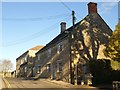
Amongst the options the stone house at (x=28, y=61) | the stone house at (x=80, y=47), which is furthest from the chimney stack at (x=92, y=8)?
the stone house at (x=28, y=61)

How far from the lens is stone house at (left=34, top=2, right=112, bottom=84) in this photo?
3484 cm

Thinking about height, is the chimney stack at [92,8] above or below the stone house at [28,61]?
above

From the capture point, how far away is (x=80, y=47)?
36250mm

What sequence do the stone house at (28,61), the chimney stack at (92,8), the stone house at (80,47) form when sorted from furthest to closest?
1. the stone house at (28,61)
2. the chimney stack at (92,8)
3. the stone house at (80,47)

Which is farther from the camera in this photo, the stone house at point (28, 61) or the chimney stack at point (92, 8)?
the stone house at point (28, 61)

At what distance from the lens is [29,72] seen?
215 ft

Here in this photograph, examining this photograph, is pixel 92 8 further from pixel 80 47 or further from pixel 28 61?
pixel 28 61

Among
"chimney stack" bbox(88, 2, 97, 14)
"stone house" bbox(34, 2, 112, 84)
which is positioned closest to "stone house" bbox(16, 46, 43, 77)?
"stone house" bbox(34, 2, 112, 84)

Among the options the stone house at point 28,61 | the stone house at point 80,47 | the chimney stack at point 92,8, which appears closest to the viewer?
the stone house at point 80,47

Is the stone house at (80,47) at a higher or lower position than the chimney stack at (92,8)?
lower

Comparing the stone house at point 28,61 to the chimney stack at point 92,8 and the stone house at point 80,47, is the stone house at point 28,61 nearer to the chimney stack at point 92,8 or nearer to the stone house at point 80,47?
the stone house at point 80,47

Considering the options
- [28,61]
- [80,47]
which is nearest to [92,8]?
[80,47]

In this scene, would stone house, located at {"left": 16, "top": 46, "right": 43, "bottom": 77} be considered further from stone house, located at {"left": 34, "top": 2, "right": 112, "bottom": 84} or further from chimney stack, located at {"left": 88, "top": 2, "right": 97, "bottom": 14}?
chimney stack, located at {"left": 88, "top": 2, "right": 97, "bottom": 14}

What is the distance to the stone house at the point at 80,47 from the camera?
34.8 meters
